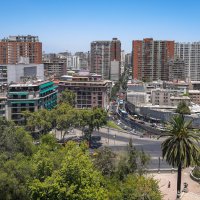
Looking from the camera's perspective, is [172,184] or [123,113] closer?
[172,184]

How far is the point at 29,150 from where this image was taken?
48.3 m

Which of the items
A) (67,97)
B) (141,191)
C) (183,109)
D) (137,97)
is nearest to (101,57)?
(137,97)

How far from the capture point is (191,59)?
164 metres

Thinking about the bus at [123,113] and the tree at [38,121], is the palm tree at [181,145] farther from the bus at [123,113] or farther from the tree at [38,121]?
the bus at [123,113]

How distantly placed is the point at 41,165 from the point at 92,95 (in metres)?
74.7

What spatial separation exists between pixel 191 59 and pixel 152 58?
20.1 meters

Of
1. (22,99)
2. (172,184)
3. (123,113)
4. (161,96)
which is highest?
(22,99)

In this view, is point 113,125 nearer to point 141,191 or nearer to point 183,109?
point 183,109

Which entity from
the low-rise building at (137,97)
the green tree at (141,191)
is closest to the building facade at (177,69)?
the low-rise building at (137,97)

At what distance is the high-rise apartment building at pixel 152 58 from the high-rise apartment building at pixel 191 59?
9.85 m

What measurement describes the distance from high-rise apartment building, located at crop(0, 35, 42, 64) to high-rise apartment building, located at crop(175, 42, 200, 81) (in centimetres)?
6225

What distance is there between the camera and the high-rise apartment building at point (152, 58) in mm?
155625

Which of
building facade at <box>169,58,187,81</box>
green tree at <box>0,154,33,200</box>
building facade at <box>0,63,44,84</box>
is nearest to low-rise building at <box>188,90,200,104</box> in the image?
building facade at <box>169,58,187,81</box>

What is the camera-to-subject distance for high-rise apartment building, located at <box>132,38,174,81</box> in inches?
6127
